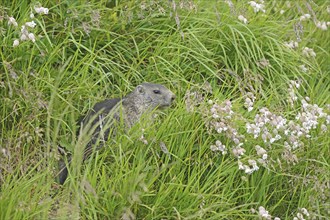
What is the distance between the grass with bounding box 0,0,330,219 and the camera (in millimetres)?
4664

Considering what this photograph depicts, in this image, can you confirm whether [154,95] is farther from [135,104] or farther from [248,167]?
[248,167]

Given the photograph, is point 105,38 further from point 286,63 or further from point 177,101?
point 286,63

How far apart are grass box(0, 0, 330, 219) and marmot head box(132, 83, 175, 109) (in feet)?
0.30

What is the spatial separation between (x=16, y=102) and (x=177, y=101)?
1.11 meters

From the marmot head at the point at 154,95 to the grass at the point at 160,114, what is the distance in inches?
3.6

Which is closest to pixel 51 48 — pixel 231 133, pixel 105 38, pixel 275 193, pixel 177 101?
pixel 105 38

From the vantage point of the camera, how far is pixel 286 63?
6242mm

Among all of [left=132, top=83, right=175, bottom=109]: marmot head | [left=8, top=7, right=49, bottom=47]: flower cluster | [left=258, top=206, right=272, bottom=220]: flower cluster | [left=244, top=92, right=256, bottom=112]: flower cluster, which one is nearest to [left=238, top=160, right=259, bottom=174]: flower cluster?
[left=258, top=206, right=272, bottom=220]: flower cluster

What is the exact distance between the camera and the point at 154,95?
553cm

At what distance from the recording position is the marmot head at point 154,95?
5.50 metres

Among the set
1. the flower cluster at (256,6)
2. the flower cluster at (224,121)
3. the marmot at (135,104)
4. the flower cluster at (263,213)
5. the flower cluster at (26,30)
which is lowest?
the marmot at (135,104)

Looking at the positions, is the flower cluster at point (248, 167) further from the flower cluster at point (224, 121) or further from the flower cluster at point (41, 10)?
the flower cluster at point (41, 10)

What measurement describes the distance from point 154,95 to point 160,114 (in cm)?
13

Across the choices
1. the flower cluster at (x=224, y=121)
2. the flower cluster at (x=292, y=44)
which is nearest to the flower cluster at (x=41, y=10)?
the flower cluster at (x=224, y=121)
